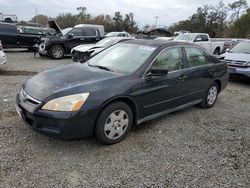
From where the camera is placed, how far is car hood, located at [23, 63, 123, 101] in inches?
132

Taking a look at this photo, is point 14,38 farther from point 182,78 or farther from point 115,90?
point 115,90

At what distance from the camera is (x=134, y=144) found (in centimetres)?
374

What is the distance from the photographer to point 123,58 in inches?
170

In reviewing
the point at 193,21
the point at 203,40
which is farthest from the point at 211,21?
the point at 203,40

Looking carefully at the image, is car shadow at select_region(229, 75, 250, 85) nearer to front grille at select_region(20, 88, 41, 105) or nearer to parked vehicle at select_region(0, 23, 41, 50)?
front grille at select_region(20, 88, 41, 105)

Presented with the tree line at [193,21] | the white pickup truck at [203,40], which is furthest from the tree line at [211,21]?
the white pickup truck at [203,40]

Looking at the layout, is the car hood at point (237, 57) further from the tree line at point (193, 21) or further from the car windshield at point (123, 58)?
the tree line at point (193, 21)

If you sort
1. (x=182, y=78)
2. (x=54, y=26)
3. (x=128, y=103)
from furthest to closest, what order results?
1. (x=54, y=26)
2. (x=182, y=78)
3. (x=128, y=103)

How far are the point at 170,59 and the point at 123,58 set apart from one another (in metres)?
0.83

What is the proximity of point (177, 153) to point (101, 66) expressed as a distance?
73.7 inches

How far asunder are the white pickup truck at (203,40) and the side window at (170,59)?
1154cm

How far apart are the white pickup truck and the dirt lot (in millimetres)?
11757

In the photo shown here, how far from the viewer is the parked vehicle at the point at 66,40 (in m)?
12.5

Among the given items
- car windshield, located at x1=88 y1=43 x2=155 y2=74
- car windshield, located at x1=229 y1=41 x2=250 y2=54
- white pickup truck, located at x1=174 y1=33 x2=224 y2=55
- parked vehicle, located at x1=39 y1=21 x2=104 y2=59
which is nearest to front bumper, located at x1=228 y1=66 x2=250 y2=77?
car windshield, located at x1=229 y1=41 x2=250 y2=54
